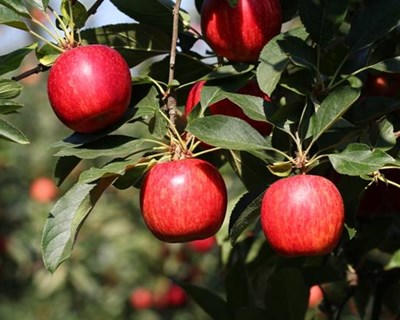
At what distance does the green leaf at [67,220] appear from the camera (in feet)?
3.42

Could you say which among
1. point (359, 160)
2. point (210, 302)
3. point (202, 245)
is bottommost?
point (202, 245)

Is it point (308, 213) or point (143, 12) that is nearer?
point (308, 213)

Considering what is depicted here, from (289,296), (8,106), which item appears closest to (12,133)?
(8,106)

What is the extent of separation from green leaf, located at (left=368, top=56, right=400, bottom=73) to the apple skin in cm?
31

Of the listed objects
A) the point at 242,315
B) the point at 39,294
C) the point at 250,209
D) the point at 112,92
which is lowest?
the point at 39,294

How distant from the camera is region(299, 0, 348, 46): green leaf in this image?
1085mm

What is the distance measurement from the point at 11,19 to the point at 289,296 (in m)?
0.57

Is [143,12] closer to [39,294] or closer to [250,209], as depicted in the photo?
[250,209]

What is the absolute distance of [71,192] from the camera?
1064mm

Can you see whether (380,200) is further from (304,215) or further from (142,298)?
(142,298)

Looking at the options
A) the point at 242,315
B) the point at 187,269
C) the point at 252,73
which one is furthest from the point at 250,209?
the point at 187,269

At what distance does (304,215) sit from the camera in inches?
37.2

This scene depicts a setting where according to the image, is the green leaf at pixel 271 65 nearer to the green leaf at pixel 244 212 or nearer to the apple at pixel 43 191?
the green leaf at pixel 244 212

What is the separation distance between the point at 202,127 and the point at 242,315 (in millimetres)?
388
